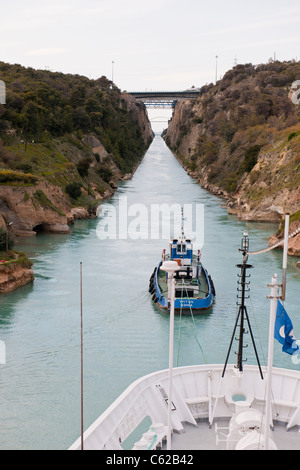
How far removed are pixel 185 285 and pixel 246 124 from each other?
55.1 m

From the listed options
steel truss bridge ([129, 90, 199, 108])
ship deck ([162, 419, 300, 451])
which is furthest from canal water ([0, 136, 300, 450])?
steel truss bridge ([129, 90, 199, 108])

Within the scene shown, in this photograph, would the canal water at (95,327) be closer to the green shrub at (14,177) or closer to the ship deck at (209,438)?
the green shrub at (14,177)

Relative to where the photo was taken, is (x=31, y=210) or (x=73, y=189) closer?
(x=31, y=210)

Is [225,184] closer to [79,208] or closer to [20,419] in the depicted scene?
[79,208]

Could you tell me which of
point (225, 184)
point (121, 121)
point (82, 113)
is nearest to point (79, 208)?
point (225, 184)

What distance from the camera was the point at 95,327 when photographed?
2455 centimetres

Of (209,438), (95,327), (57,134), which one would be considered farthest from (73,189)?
(209,438)

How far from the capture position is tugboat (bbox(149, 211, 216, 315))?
26.6 meters

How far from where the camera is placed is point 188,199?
66938 millimetres

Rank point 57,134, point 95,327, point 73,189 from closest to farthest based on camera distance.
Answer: point 95,327, point 73,189, point 57,134

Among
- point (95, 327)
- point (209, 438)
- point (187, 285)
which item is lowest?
point (95, 327)

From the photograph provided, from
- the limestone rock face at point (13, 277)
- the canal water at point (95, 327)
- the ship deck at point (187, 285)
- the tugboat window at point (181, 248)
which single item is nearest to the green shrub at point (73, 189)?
the canal water at point (95, 327)

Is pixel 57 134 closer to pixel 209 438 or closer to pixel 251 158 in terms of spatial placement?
pixel 251 158

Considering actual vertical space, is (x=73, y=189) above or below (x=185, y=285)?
above
